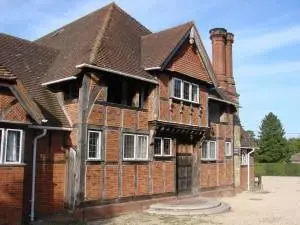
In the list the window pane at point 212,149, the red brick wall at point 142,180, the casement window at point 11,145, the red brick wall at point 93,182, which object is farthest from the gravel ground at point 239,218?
the window pane at point 212,149

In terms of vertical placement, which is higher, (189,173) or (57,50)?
(57,50)

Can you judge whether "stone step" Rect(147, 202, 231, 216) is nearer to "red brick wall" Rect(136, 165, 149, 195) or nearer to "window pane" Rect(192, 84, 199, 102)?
"red brick wall" Rect(136, 165, 149, 195)

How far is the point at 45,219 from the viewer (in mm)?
15562

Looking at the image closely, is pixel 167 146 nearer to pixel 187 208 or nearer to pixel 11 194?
pixel 187 208

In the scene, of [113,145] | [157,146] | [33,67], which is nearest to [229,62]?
[157,146]

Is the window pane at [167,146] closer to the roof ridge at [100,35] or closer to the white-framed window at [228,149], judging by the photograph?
the roof ridge at [100,35]

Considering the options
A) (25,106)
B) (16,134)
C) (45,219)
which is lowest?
(45,219)

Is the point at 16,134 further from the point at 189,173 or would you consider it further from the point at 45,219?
the point at 189,173

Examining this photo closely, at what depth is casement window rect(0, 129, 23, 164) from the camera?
45.1ft

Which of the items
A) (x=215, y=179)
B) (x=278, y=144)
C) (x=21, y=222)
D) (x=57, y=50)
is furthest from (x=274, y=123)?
(x=21, y=222)

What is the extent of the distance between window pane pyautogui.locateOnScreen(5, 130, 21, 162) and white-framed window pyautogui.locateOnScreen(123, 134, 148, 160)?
5340 mm

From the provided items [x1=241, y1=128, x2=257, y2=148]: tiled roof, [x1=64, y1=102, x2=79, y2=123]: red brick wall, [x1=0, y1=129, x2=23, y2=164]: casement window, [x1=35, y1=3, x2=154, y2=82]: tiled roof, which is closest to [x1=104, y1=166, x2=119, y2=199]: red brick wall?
[x1=64, y1=102, x2=79, y2=123]: red brick wall

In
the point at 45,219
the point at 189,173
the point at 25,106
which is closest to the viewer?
the point at 25,106

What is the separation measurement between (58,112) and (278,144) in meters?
72.9
